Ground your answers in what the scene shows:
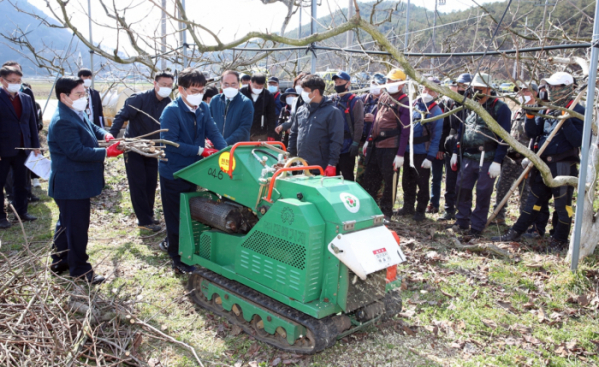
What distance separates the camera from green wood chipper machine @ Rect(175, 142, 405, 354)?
3.49 metres

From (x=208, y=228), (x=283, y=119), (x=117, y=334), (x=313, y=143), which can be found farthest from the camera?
(x=283, y=119)

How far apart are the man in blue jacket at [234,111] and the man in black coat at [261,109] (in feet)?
5.72

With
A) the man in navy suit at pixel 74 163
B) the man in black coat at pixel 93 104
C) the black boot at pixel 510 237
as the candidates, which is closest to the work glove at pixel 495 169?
the black boot at pixel 510 237

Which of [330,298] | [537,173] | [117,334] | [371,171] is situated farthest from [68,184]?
[537,173]

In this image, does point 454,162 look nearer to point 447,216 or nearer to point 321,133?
point 447,216

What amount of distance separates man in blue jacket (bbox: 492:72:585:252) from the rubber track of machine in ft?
13.2

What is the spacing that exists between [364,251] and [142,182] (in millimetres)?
4229

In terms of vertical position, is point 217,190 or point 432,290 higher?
point 217,190

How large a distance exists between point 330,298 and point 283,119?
7.01 meters

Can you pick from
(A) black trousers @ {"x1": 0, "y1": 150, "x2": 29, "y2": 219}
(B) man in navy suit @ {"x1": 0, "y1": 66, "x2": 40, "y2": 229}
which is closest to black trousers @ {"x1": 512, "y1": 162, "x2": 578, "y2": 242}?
(B) man in navy suit @ {"x1": 0, "y1": 66, "x2": 40, "y2": 229}

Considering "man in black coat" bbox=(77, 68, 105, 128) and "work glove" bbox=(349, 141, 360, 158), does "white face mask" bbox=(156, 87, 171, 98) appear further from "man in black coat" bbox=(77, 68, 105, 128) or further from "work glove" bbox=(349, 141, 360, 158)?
"work glove" bbox=(349, 141, 360, 158)

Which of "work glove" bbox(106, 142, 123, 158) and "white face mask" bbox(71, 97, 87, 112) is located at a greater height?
"white face mask" bbox(71, 97, 87, 112)

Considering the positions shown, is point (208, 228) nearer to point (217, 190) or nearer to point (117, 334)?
point (217, 190)

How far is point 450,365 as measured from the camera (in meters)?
3.64
